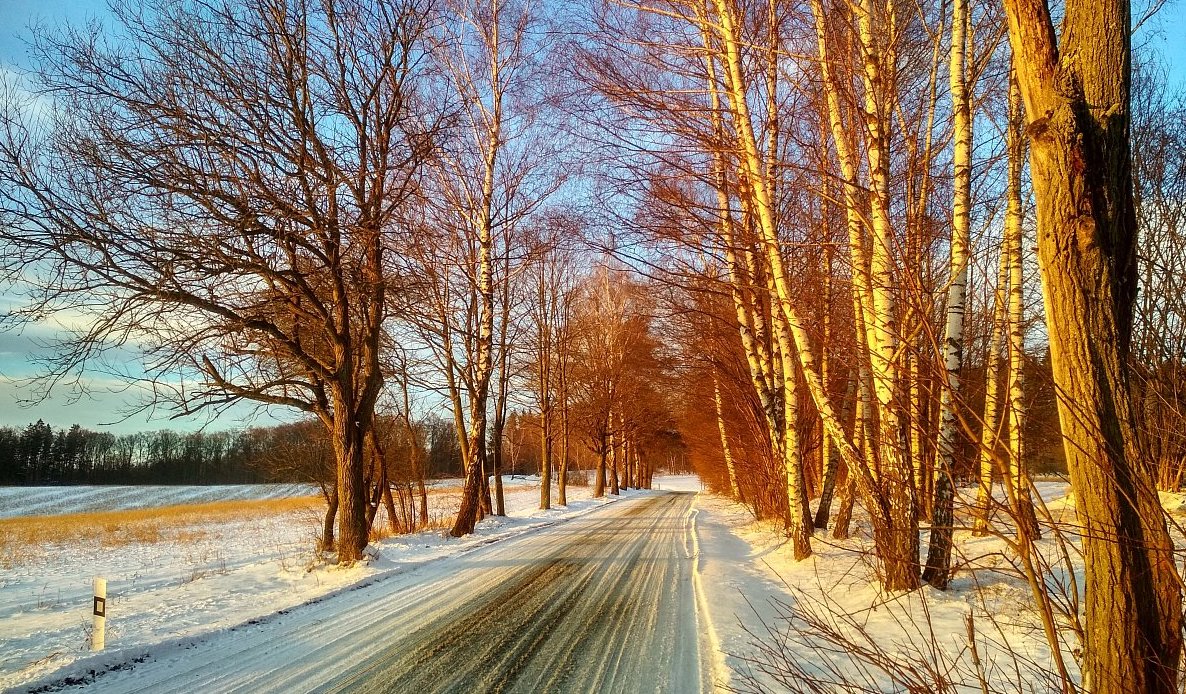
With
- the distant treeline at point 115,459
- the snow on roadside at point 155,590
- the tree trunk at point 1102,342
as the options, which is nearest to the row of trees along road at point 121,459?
the distant treeline at point 115,459

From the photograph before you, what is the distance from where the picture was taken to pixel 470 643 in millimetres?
5379

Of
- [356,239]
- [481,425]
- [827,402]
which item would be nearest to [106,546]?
[481,425]

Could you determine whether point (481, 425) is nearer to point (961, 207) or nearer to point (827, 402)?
point (827, 402)

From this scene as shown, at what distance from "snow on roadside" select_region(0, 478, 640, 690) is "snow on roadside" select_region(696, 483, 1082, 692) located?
5.14m

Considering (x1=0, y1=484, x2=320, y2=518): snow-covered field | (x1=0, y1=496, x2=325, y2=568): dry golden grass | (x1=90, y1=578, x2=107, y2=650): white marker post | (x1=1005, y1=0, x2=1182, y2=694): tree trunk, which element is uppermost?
(x1=1005, y1=0, x2=1182, y2=694): tree trunk

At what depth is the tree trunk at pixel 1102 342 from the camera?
5.78 ft

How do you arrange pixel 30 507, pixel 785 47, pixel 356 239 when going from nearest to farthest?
pixel 785 47, pixel 356 239, pixel 30 507

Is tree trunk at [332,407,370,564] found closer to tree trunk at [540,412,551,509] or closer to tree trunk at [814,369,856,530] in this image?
tree trunk at [814,369,856,530]

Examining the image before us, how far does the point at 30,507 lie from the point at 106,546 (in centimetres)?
3495

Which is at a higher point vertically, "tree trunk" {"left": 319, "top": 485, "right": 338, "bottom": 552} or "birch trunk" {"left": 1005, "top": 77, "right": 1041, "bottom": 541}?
"birch trunk" {"left": 1005, "top": 77, "right": 1041, "bottom": 541}

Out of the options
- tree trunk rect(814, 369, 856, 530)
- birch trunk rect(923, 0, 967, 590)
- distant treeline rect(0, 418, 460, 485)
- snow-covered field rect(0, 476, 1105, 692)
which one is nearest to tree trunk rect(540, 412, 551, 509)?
snow-covered field rect(0, 476, 1105, 692)

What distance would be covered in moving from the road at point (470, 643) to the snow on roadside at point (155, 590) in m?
0.44

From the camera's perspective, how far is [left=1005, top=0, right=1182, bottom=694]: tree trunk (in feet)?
5.78

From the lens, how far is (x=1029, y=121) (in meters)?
A: 1.99
